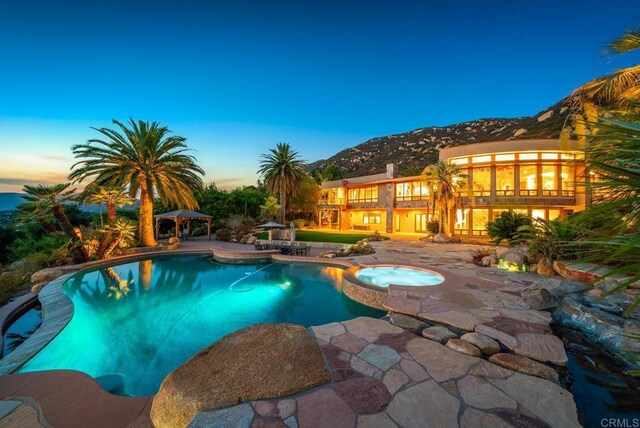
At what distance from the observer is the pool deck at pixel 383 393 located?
110 inches

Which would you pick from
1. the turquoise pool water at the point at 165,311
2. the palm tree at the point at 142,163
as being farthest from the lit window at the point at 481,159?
the palm tree at the point at 142,163

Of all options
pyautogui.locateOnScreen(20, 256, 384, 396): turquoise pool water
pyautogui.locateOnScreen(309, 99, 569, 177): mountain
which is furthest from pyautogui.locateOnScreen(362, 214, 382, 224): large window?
pyautogui.locateOnScreen(309, 99, 569, 177): mountain

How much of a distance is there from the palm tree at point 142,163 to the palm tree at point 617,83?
18503 mm

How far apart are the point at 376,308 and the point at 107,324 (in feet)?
23.5

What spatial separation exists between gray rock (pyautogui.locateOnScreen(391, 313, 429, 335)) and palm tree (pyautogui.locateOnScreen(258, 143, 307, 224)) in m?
20.3

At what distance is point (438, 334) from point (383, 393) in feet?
6.24

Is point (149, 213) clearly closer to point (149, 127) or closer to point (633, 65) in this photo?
point (149, 127)

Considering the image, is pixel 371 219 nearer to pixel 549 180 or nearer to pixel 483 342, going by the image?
pixel 549 180

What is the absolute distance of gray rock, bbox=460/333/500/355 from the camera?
4090 mm

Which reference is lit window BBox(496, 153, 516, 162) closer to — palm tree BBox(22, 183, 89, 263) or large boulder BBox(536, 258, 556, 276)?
large boulder BBox(536, 258, 556, 276)

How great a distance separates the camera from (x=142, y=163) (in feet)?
51.1

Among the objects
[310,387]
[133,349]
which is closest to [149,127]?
[133,349]

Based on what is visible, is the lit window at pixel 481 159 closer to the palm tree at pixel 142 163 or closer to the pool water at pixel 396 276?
the pool water at pixel 396 276

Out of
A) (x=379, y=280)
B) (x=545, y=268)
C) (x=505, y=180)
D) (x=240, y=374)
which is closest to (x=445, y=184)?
(x=505, y=180)
